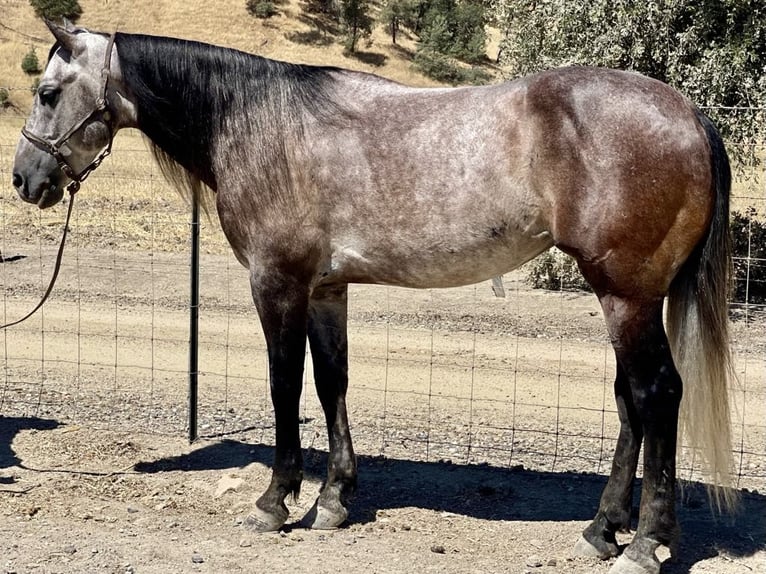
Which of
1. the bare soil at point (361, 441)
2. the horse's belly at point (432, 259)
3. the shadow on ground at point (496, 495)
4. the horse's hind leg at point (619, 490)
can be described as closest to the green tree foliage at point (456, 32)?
the bare soil at point (361, 441)

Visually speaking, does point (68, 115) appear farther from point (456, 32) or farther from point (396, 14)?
point (396, 14)

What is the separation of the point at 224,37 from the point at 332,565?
1854 inches

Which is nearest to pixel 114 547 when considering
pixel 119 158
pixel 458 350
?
pixel 458 350

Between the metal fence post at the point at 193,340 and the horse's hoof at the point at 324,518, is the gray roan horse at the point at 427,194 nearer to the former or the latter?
the horse's hoof at the point at 324,518

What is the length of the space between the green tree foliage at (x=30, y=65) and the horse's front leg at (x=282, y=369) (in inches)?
1511

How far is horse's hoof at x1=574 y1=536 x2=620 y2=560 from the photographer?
15.4 feet

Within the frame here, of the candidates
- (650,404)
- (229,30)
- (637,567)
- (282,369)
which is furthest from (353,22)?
(637,567)

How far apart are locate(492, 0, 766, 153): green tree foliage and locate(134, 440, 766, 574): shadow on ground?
6.01 m

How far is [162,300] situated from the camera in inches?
438

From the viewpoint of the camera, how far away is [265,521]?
500 centimetres

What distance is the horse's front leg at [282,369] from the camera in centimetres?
476

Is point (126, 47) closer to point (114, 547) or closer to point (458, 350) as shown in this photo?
point (114, 547)

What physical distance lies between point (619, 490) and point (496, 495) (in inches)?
39.3

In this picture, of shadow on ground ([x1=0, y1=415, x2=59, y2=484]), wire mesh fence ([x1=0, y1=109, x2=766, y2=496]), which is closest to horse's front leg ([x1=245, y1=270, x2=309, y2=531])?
wire mesh fence ([x1=0, y1=109, x2=766, y2=496])
